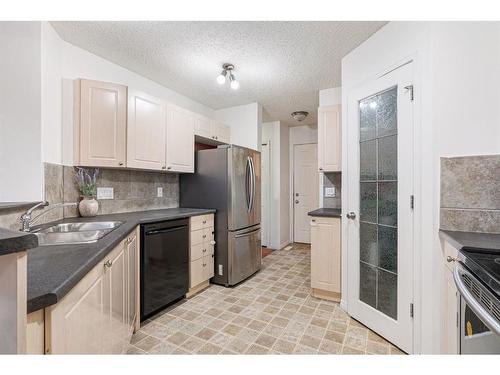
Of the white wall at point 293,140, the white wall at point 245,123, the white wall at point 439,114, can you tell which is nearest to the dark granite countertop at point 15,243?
the white wall at point 439,114

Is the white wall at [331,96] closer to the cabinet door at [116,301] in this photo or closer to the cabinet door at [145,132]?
the cabinet door at [145,132]

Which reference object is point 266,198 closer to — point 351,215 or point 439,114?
point 351,215

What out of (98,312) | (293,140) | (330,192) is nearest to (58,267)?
(98,312)

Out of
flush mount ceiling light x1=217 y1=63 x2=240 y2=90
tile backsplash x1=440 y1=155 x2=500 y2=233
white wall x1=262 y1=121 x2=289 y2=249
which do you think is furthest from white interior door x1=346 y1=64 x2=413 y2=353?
white wall x1=262 y1=121 x2=289 y2=249

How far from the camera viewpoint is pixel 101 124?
208 centimetres

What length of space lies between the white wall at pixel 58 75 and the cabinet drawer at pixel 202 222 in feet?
4.22

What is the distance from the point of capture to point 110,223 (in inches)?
74.3

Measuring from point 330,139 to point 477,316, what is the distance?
6.81ft

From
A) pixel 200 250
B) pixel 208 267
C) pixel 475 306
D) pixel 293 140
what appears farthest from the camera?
pixel 293 140

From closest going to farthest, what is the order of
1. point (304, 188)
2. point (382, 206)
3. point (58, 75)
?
point (382, 206) < point (58, 75) < point (304, 188)

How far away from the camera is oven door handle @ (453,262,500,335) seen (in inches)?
28.5

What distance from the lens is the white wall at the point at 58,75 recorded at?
179cm

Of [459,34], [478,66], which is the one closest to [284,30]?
[459,34]
